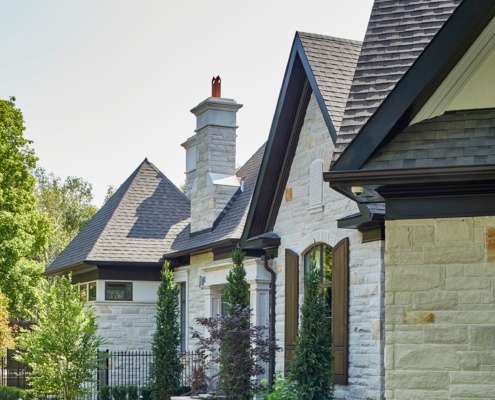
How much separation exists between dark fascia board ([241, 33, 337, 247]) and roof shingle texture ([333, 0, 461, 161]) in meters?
3.87

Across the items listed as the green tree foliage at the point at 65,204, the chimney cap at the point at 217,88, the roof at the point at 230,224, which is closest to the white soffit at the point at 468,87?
the roof at the point at 230,224

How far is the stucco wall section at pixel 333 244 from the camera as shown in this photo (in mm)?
13602

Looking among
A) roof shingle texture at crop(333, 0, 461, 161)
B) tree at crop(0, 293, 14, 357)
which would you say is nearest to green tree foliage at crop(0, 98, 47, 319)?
tree at crop(0, 293, 14, 357)

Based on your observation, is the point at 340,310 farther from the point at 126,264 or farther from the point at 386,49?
the point at 126,264

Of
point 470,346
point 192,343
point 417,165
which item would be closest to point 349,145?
point 417,165

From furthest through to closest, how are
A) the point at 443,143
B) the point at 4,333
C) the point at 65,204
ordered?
the point at 65,204, the point at 4,333, the point at 443,143

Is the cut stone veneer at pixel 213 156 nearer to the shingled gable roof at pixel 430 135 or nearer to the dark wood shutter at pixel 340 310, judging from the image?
the dark wood shutter at pixel 340 310

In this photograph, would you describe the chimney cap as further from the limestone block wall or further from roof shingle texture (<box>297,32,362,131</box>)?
the limestone block wall

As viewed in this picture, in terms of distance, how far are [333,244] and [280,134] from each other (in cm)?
263

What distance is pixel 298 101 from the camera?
16.4 metres

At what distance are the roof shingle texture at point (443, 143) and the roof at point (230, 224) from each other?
416 inches

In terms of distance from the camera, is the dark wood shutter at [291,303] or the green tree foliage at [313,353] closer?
the green tree foliage at [313,353]

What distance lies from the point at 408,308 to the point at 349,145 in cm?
159

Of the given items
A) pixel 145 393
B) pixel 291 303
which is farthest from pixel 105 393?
pixel 291 303
